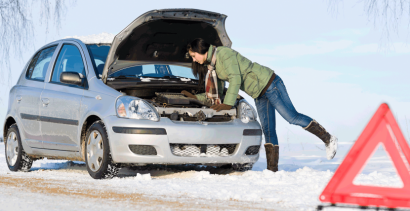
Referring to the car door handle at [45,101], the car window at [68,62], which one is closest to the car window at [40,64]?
the car window at [68,62]

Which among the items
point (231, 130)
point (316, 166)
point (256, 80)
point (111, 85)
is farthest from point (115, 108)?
point (316, 166)

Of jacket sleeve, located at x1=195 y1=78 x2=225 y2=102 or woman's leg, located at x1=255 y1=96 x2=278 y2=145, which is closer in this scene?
jacket sleeve, located at x1=195 y1=78 x2=225 y2=102

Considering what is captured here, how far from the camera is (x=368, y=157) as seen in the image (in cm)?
373

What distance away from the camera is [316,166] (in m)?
9.27

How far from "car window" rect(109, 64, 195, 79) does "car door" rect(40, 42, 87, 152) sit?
0.69m

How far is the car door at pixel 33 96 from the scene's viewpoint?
7.58 m

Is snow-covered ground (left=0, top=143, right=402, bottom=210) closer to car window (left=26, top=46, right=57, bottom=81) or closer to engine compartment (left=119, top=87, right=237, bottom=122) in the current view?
engine compartment (left=119, top=87, right=237, bottom=122)

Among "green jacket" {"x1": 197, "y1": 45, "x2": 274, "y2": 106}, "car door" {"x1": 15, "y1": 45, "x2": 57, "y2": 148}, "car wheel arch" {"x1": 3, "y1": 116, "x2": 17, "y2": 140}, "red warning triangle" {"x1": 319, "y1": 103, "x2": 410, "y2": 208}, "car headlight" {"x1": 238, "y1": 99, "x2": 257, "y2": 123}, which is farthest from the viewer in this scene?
"car wheel arch" {"x1": 3, "y1": 116, "x2": 17, "y2": 140}

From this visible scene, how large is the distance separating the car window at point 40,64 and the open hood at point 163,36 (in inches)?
58.3

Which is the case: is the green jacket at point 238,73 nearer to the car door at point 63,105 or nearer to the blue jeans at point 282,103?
the blue jeans at point 282,103

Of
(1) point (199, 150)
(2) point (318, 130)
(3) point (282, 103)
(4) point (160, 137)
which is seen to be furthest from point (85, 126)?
(2) point (318, 130)

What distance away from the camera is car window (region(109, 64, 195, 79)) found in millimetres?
7215

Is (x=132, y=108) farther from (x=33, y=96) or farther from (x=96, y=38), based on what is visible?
(x=33, y=96)

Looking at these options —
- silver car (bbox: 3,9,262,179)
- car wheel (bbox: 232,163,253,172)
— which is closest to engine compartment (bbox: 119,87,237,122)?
silver car (bbox: 3,9,262,179)
